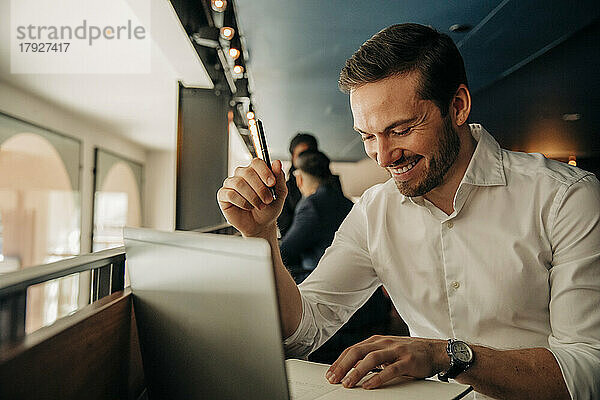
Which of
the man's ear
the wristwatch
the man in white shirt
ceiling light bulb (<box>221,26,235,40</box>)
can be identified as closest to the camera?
the wristwatch

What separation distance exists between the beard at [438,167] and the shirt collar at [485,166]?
5cm

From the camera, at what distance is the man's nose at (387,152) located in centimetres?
109

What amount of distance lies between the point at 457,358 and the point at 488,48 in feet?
11.2

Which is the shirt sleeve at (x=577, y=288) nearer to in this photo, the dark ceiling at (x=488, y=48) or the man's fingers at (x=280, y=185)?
the man's fingers at (x=280, y=185)

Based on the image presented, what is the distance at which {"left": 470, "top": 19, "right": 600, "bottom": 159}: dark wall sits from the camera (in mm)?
3320

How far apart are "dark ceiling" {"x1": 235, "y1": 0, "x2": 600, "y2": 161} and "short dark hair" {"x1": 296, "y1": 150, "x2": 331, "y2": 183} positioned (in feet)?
3.35

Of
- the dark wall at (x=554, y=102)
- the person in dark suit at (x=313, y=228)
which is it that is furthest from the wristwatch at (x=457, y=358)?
the dark wall at (x=554, y=102)

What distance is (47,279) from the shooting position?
611 millimetres

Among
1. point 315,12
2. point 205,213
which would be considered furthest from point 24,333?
point 205,213

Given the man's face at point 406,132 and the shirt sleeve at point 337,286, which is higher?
the man's face at point 406,132

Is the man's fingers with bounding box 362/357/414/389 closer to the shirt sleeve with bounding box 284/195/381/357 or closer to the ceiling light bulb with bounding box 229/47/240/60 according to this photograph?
the shirt sleeve with bounding box 284/195/381/357

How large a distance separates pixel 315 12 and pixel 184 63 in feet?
3.08
